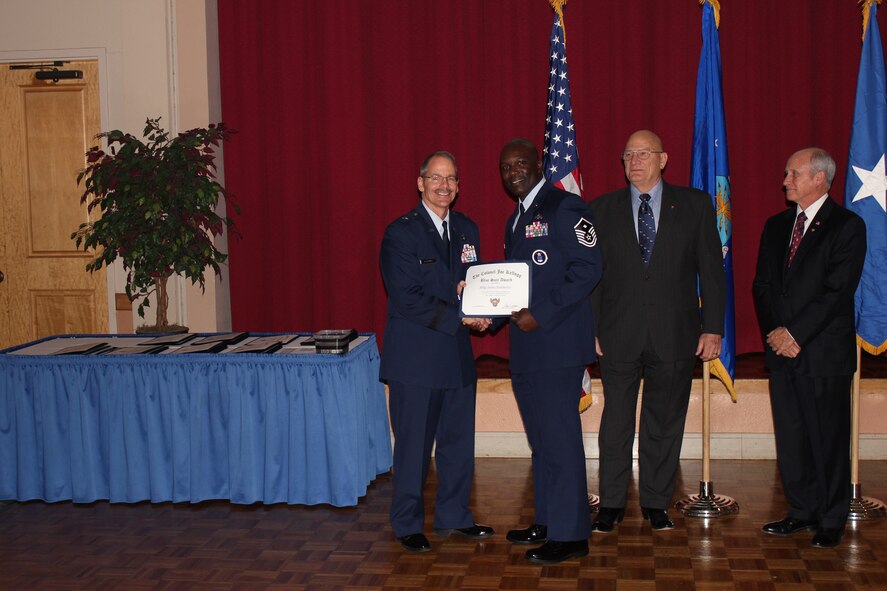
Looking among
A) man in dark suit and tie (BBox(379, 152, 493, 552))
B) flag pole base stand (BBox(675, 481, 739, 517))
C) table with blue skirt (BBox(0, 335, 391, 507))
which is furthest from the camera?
table with blue skirt (BBox(0, 335, 391, 507))

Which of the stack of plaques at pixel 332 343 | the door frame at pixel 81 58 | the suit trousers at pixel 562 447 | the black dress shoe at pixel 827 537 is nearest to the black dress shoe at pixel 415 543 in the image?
the suit trousers at pixel 562 447

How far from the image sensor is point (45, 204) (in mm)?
6246

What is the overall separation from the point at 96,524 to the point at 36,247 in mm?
2835

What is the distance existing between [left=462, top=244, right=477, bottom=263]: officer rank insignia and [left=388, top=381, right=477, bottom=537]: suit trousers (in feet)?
1.87

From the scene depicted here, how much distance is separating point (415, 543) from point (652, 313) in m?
1.46

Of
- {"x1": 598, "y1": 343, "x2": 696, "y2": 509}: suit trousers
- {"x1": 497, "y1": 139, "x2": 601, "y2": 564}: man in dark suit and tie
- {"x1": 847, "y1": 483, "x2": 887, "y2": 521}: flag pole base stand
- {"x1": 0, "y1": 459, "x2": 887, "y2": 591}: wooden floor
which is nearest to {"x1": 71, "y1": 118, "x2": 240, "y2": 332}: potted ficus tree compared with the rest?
{"x1": 0, "y1": 459, "x2": 887, "y2": 591}: wooden floor

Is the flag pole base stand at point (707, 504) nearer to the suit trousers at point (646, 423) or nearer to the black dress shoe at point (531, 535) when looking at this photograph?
the suit trousers at point (646, 423)

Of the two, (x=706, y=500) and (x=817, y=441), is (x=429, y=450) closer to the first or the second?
(x=706, y=500)

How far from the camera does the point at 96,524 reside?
13.8 feet

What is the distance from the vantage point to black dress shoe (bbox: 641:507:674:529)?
13.1 ft

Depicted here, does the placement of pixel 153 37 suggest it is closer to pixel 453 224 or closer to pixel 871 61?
pixel 453 224

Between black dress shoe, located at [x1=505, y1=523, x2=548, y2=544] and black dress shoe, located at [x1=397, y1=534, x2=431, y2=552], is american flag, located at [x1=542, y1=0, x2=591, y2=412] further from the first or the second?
black dress shoe, located at [x1=397, y1=534, x2=431, y2=552]

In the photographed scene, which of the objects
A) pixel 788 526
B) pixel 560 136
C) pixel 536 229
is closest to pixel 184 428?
pixel 536 229

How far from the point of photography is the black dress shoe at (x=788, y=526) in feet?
12.8
